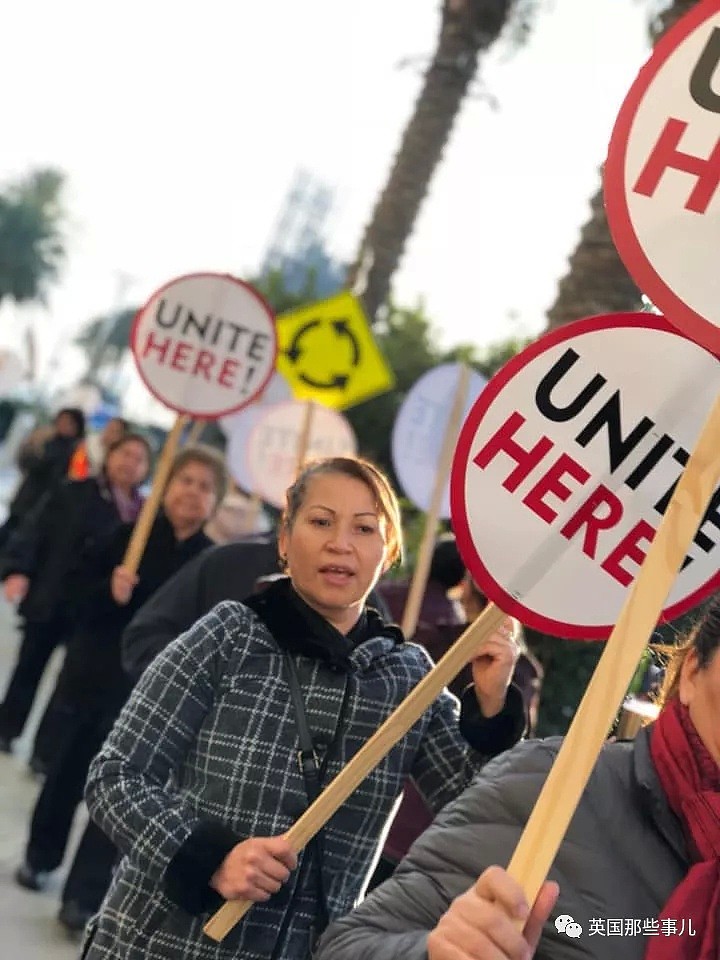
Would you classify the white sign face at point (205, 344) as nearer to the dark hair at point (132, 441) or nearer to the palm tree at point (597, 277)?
the dark hair at point (132, 441)

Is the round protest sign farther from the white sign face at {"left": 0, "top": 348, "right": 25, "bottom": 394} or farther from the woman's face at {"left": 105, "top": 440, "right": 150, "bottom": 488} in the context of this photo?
the white sign face at {"left": 0, "top": 348, "right": 25, "bottom": 394}

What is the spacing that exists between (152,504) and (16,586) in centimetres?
248

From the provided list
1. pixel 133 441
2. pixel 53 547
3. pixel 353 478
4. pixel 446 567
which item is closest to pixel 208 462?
pixel 446 567

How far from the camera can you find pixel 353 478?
325 cm

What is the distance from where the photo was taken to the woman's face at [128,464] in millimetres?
7996

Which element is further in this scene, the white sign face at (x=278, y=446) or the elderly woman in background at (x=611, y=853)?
the white sign face at (x=278, y=446)

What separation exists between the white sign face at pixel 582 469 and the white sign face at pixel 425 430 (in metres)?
4.97

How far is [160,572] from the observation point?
650 centimetres

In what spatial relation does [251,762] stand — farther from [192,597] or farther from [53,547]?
[53,547]

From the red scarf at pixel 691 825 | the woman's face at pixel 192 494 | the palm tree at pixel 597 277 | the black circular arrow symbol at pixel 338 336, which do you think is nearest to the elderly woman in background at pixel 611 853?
the red scarf at pixel 691 825

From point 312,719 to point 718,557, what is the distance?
810 mm

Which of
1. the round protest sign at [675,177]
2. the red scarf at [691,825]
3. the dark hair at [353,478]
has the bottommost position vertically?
the red scarf at [691,825]

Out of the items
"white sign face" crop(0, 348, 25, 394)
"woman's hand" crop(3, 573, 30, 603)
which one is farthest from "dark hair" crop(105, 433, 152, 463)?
"white sign face" crop(0, 348, 25, 394)

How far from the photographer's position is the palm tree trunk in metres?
13.9
